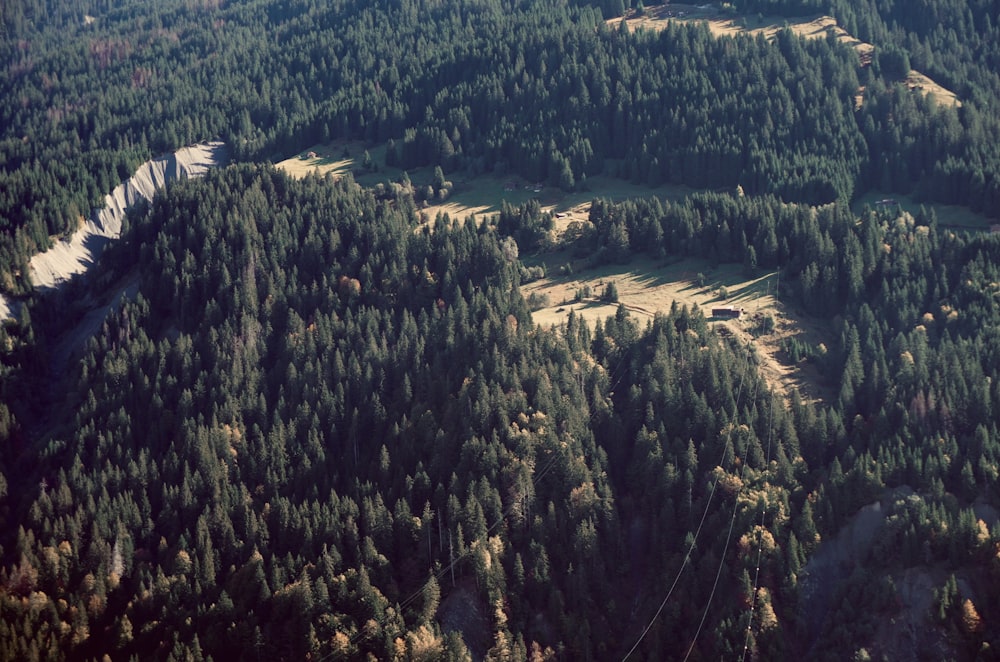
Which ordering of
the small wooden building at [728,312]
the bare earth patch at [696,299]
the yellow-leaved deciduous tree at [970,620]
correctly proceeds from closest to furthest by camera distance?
the yellow-leaved deciduous tree at [970,620] → the bare earth patch at [696,299] → the small wooden building at [728,312]

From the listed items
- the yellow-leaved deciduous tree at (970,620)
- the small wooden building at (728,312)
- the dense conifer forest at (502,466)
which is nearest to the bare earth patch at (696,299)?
the small wooden building at (728,312)

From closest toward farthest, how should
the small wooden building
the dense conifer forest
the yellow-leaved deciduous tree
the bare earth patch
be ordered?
the yellow-leaved deciduous tree < the dense conifer forest < the bare earth patch < the small wooden building

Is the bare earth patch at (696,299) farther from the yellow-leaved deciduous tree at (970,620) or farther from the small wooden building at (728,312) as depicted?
the yellow-leaved deciduous tree at (970,620)

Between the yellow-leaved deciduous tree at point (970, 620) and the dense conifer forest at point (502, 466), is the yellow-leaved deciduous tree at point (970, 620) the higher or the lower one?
the lower one

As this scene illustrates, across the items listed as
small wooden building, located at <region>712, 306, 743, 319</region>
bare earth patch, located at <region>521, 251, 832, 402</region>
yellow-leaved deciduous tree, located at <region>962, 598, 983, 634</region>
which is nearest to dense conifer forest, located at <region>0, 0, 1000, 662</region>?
yellow-leaved deciduous tree, located at <region>962, 598, 983, 634</region>

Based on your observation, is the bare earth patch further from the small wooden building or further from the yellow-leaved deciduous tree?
the yellow-leaved deciduous tree

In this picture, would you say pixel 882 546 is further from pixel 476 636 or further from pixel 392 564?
pixel 392 564

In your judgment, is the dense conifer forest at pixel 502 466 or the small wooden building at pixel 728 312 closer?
the dense conifer forest at pixel 502 466

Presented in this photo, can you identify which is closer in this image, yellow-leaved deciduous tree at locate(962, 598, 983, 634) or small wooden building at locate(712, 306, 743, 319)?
yellow-leaved deciduous tree at locate(962, 598, 983, 634)

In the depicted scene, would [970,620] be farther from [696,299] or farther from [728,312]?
[696,299]
